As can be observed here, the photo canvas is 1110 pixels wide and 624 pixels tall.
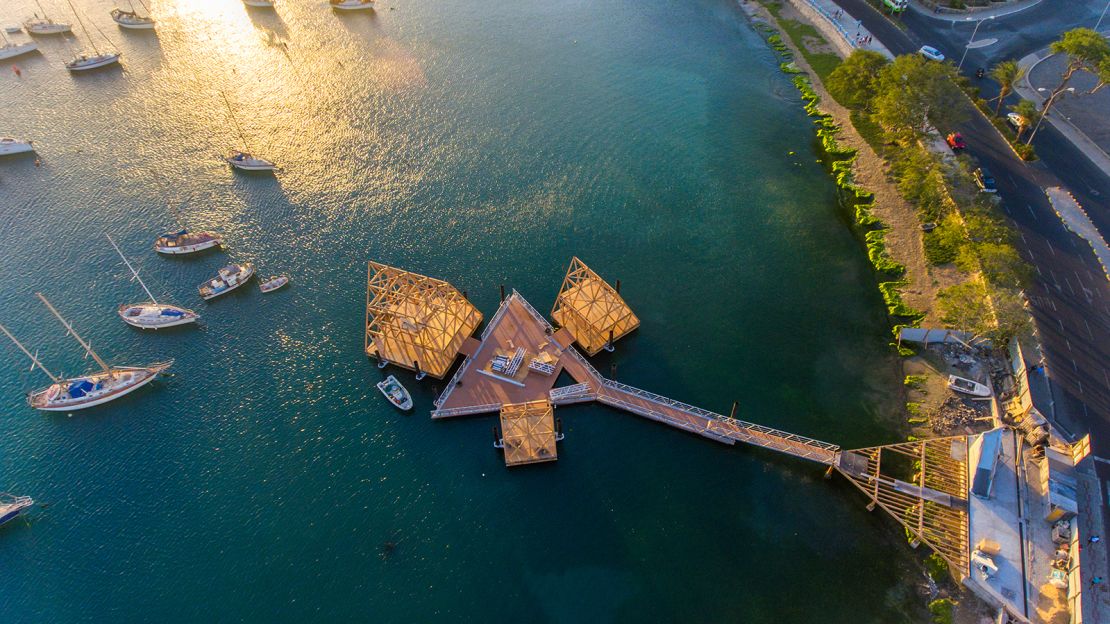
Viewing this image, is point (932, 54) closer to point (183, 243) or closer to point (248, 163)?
point (248, 163)

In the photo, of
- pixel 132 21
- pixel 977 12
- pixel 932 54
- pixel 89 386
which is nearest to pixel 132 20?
pixel 132 21

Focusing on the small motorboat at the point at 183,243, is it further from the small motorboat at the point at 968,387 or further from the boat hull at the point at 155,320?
the small motorboat at the point at 968,387

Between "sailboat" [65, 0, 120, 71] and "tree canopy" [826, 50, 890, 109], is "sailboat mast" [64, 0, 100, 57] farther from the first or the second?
"tree canopy" [826, 50, 890, 109]

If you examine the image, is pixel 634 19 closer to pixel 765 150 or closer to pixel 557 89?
pixel 557 89

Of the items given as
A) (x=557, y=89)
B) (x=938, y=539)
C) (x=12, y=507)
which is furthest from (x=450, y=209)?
(x=938, y=539)

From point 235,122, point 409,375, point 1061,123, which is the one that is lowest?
point 409,375

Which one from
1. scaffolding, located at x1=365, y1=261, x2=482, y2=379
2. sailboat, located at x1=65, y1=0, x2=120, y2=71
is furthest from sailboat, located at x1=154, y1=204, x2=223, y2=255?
sailboat, located at x1=65, y1=0, x2=120, y2=71

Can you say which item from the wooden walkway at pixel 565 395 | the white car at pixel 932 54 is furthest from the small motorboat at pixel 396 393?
the white car at pixel 932 54
